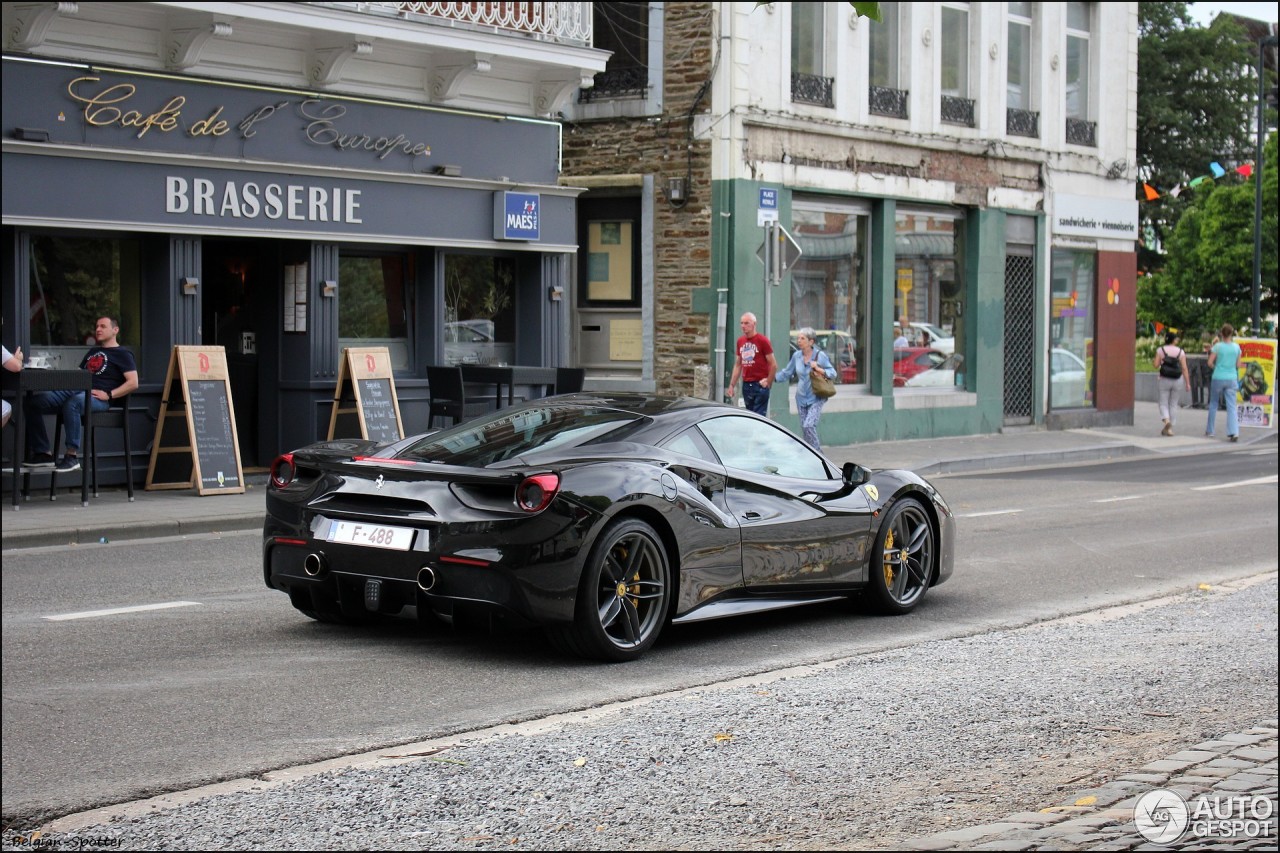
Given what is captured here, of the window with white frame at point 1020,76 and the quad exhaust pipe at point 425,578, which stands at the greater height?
the window with white frame at point 1020,76

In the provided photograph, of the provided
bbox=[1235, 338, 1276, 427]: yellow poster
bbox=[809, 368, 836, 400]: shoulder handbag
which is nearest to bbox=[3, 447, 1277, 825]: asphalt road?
bbox=[809, 368, 836, 400]: shoulder handbag

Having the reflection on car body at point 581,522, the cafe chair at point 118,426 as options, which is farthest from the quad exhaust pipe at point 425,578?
the cafe chair at point 118,426

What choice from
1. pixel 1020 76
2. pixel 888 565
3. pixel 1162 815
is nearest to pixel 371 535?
pixel 888 565

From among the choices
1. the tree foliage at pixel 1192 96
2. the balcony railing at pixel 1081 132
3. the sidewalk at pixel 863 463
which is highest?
the tree foliage at pixel 1192 96

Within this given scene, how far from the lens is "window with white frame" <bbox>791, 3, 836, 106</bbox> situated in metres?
24.2

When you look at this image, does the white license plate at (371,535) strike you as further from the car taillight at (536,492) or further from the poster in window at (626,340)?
the poster in window at (626,340)

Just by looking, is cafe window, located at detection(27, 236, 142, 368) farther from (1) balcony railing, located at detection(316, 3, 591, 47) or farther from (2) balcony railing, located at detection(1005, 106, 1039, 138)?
(2) balcony railing, located at detection(1005, 106, 1039, 138)

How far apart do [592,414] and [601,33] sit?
16580mm

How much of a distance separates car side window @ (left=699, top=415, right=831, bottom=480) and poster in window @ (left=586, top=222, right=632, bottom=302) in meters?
15.1

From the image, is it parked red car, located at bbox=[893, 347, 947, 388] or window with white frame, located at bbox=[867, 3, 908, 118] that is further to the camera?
parked red car, located at bbox=[893, 347, 947, 388]

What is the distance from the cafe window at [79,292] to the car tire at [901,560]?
9.37 metres

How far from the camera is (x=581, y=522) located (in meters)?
7.67

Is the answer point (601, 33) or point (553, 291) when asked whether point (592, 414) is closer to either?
point (553, 291)

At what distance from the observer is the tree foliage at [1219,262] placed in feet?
150
